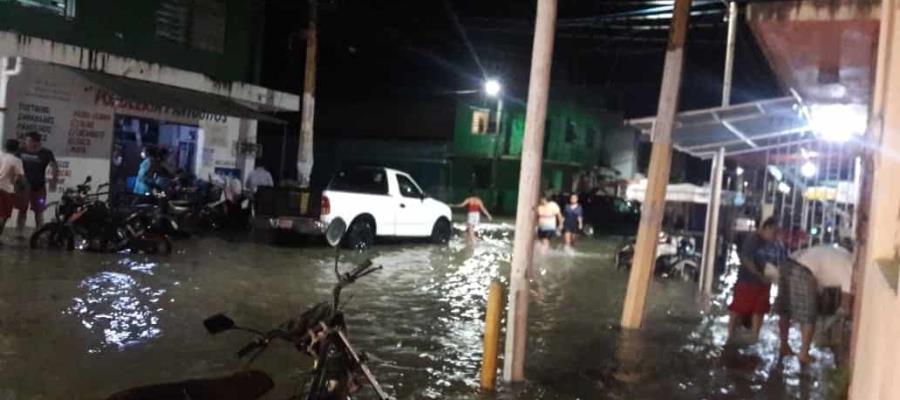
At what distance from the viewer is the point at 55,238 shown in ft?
→ 46.4

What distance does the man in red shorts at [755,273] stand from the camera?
9961 millimetres

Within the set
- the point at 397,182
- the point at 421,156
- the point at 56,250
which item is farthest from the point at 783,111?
the point at 421,156

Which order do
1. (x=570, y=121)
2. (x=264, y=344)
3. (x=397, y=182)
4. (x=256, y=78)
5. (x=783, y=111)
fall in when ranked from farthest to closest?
(x=570, y=121) → (x=256, y=78) → (x=397, y=182) → (x=783, y=111) → (x=264, y=344)

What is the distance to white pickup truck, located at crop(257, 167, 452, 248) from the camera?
56.2 feet

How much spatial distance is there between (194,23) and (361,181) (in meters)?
5.66

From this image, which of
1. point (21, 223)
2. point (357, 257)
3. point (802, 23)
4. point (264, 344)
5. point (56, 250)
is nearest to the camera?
point (264, 344)

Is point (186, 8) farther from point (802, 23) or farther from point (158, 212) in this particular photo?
point (802, 23)

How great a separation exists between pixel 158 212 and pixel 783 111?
34.2 feet

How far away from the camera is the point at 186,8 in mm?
20406

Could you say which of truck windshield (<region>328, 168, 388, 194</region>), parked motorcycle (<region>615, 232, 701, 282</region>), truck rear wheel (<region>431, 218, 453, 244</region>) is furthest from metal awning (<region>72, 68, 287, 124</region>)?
parked motorcycle (<region>615, 232, 701, 282</region>)

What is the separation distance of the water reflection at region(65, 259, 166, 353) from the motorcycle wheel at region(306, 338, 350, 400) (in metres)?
3.83

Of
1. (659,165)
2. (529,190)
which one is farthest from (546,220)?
(529,190)

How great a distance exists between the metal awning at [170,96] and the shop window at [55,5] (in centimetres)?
139

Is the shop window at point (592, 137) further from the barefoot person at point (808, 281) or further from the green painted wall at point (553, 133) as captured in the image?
the barefoot person at point (808, 281)
